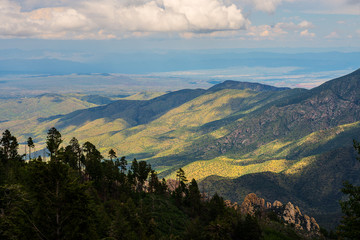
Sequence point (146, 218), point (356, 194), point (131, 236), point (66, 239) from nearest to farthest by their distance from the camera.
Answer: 1. point (66, 239)
2. point (356, 194)
3. point (131, 236)
4. point (146, 218)

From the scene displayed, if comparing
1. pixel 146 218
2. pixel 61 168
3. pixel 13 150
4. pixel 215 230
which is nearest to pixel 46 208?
pixel 61 168

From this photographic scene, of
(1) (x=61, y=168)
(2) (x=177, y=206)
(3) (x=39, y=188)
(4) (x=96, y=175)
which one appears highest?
(1) (x=61, y=168)

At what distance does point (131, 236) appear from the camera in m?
59.5

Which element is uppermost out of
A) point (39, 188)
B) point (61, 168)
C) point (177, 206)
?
point (61, 168)

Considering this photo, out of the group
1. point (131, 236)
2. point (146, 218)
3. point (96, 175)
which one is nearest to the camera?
point (131, 236)

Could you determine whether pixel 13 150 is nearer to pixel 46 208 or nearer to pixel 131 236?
pixel 131 236

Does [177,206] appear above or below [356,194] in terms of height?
below

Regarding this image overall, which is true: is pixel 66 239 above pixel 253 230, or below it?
above

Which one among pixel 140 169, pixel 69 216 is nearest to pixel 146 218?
pixel 69 216

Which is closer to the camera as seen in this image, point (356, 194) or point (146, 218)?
point (356, 194)

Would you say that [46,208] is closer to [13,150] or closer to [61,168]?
[61,168]

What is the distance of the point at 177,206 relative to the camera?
11775 cm

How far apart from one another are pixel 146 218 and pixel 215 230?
933 inches

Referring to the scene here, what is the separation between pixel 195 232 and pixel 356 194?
107 ft
